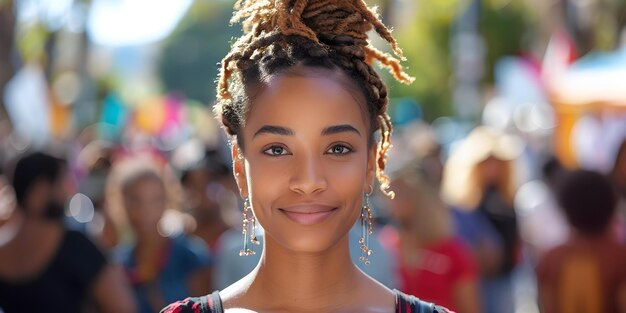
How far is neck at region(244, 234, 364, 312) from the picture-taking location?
3.19 m

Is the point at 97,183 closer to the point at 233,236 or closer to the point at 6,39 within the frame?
the point at 233,236

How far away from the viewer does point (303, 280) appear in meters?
3.19

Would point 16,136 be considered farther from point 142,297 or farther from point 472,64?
point 142,297

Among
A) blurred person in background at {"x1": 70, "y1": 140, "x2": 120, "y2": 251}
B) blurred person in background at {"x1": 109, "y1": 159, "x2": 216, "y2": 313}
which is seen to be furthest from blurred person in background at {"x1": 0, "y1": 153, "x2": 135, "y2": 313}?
blurred person in background at {"x1": 70, "y1": 140, "x2": 120, "y2": 251}

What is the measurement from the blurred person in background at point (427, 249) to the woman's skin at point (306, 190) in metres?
3.74

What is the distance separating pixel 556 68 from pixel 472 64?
6.11m

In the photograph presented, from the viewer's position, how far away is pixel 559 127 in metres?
15.2

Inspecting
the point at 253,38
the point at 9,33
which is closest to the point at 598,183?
the point at 253,38

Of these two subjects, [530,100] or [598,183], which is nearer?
[598,183]

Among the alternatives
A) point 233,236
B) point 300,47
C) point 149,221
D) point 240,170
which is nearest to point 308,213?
point 240,170

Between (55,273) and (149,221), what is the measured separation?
1.26m

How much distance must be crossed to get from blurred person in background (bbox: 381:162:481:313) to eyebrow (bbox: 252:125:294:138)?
3.91 metres

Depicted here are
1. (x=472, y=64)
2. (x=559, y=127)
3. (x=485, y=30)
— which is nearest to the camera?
(x=559, y=127)

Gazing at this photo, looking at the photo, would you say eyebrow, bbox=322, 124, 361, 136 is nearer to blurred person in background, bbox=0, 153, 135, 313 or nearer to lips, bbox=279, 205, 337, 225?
lips, bbox=279, 205, 337, 225
